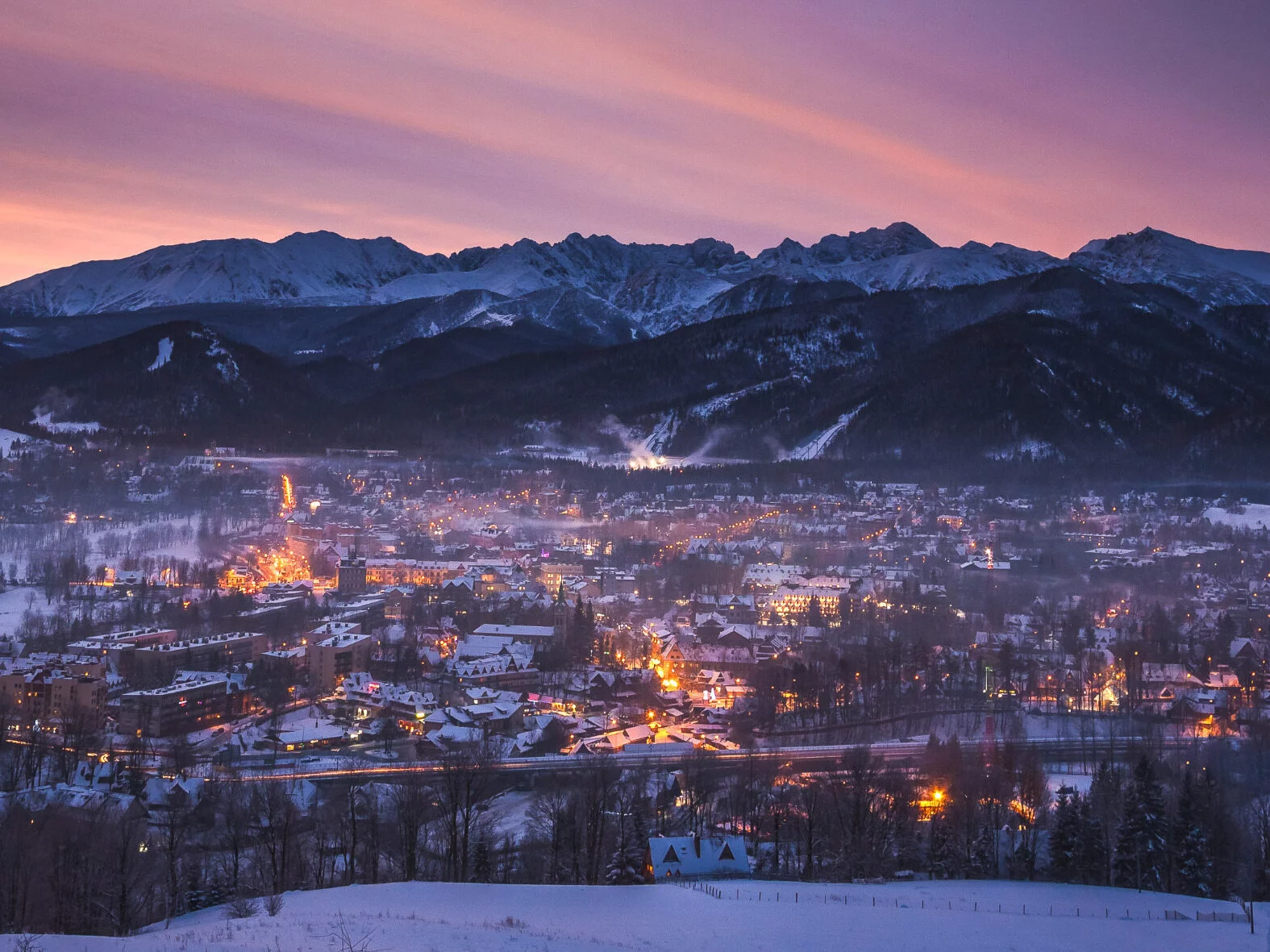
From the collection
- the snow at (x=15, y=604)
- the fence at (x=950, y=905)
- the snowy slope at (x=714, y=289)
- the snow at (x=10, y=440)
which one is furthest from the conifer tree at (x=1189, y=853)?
the snowy slope at (x=714, y=289)

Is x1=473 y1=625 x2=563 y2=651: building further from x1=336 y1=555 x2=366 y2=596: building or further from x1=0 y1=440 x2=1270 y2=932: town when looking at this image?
x1=336 y1=555 x2=366 y2=596: building

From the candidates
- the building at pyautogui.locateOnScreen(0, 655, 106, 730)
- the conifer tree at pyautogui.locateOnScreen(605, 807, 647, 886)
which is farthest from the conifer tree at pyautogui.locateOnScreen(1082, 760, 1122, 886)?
the building at pyautogui.locateOnScreen(0, 655, 106, 730)

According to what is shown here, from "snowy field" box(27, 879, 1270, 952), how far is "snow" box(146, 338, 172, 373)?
81120 mm

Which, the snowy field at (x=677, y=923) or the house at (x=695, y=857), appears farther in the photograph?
the house at (x=695, y=857)

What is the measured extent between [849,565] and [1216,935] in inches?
1283

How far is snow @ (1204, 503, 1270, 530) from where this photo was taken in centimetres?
4850

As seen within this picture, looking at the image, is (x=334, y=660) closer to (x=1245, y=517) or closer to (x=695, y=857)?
(x=695, y=857)

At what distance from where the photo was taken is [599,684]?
26.8 meters

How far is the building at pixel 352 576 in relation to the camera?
3991cm

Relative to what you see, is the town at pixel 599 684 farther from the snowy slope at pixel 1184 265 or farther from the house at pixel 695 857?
the snowy slope at pixel 1184 265

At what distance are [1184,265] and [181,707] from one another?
159 meters

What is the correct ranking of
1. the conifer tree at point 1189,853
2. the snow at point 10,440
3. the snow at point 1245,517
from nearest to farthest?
1. the conifer tree at point 1189,853
2. the snow at point 1245,517
3. the snow at point 10,440

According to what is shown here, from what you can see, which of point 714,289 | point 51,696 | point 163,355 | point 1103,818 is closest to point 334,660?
point 51,696

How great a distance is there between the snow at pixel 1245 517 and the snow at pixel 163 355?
6917cm
